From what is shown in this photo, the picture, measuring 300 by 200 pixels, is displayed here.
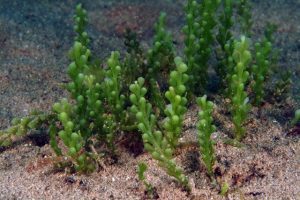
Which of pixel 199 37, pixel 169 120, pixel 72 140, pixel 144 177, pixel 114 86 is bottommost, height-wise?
pixel 144 177

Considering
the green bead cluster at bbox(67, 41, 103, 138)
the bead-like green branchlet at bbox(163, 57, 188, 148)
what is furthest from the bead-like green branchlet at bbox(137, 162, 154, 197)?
the green bead cluster at bbox(67, 41, 103, 138)

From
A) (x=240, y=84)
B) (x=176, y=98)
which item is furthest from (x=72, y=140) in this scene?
(x=240, y=84)

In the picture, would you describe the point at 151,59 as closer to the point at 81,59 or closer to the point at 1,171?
the point at 81,59

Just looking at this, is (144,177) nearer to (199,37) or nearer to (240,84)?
(240,84)

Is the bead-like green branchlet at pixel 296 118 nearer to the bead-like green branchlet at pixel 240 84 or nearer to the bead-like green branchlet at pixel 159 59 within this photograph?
the bead-like green branchlet at pixel 240 84

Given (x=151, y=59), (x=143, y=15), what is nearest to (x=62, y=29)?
(x=143, y=15)

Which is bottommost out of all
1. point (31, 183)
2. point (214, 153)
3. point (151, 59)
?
point (31, 183)

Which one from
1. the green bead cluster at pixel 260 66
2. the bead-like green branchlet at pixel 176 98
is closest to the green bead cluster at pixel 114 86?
the bead-like green branchlet at pixel 176 98
